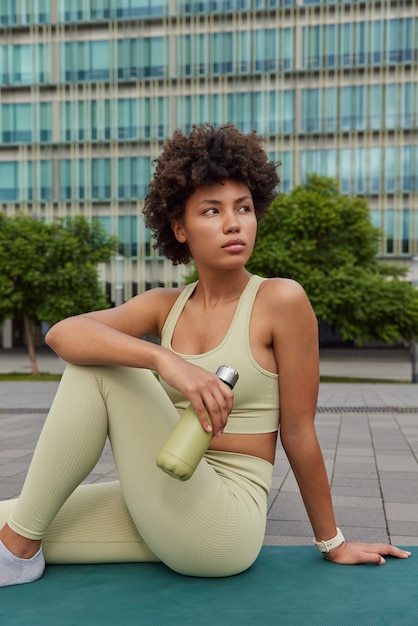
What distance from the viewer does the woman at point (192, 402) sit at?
2168 millimetres

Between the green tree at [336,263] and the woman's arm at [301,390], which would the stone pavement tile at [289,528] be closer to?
the woman's arm at [301,390]

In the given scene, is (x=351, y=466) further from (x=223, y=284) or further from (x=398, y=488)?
(x=223, y=284)

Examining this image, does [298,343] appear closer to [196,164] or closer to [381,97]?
[196,164]

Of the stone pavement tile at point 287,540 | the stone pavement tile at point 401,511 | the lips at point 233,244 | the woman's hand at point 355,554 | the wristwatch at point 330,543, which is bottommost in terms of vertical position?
the stone pavement tile at point 401,511

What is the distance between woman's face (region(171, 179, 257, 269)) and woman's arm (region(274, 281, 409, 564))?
0.65ft

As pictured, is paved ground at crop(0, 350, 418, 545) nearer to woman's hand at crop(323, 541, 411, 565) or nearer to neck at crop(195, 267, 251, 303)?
woman's hand at crop(323, 541, 411, 565)

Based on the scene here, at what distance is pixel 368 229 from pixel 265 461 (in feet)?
77.5

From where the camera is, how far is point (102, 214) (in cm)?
4459

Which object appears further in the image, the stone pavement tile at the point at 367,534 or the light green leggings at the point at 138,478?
the stone pavement tile at the point at 367,534

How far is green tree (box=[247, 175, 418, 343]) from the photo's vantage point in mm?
22656

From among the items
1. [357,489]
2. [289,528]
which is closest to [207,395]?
[289,528]

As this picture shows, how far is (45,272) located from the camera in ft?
78.1

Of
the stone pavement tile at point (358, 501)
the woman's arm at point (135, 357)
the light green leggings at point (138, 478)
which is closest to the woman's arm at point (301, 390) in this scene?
the light green leggings at point (138, 478)

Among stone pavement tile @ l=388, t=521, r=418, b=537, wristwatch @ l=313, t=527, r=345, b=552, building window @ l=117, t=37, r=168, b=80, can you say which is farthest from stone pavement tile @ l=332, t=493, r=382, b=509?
building window @ l=117, t=37, r=168, b=80
